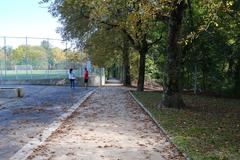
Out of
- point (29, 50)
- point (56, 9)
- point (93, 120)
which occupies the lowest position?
point (93, 120)

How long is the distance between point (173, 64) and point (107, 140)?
32.1 feet

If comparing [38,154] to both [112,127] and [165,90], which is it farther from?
[165,90]

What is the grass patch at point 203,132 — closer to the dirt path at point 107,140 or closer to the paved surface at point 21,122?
the dirt path at point 107,140

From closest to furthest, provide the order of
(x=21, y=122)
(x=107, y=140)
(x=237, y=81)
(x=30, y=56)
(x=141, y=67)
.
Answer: (x=107, y=140) < (x=21, y=122) < (x=237, y=81) < (x=141, y=67) < (x=30, y=56)

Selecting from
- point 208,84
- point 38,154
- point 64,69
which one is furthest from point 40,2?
point 38,154

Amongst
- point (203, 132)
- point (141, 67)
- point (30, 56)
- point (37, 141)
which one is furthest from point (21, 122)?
point (30, 56)

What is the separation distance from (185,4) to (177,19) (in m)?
0.76

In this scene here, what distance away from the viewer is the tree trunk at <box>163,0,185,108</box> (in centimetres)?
2128

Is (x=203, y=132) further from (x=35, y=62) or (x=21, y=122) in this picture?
(x=35, y=62)

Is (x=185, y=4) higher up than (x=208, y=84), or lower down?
higher up

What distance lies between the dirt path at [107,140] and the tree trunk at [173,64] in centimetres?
318

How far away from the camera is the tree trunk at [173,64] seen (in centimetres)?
2128

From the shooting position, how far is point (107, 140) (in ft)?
40.5

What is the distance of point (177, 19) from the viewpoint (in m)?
21.2
